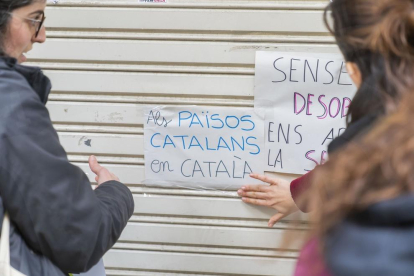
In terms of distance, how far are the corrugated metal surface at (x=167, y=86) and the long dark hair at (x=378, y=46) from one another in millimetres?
1547

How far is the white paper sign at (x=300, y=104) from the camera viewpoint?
10.1ft

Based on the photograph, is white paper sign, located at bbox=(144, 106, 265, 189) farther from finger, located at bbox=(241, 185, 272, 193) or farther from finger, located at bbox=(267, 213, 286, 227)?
finger, located at bbox=(267, 213, 286, 227)

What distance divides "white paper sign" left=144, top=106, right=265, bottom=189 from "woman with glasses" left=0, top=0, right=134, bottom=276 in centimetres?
125

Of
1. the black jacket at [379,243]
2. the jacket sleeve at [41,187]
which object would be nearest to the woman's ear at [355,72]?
the black jacket at [379,243]

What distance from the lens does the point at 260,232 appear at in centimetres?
343

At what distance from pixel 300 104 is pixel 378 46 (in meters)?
1.76

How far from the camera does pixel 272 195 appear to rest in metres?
3.26

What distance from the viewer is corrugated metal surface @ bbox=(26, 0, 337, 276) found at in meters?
3.12

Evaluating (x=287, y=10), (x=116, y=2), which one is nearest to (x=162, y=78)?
(x=116, y=2)

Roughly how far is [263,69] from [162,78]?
618mm

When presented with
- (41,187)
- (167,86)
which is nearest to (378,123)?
(41,187)

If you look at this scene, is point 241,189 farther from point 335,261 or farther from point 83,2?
point 335,261

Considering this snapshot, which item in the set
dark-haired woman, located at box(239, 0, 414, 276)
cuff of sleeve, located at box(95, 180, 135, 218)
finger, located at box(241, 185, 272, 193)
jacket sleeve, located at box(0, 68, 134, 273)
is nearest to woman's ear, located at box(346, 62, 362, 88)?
dark-haired woman, located at box(239, 0, 414, 276)

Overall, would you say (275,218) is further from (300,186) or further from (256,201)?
(300,186)
